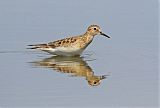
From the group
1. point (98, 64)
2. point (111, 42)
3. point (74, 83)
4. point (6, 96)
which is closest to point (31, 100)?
point (6, 96)

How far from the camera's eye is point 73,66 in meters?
11.1

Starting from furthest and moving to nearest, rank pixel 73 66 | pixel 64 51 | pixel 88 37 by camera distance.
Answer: pixel 88 37
pixel 64 51
pixel 73 66

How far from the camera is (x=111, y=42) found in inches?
512

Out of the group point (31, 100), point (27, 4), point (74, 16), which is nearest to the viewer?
point (31, 100)

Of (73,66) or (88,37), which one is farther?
(88,37)

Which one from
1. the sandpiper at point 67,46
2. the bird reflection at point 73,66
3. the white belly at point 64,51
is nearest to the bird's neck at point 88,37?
the sandpiper at point 67,46

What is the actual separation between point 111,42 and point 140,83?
3.17 meters

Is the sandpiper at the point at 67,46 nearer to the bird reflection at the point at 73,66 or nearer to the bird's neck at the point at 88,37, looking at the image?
the bird's neck at the point at 88,37

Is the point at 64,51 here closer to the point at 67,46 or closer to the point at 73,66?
the point at 67,46

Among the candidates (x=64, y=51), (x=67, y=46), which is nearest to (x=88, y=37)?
(x=67, y=46)

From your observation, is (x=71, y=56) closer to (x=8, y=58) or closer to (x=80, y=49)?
(x=80, y=49)

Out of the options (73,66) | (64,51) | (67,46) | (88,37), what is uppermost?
(88,37)

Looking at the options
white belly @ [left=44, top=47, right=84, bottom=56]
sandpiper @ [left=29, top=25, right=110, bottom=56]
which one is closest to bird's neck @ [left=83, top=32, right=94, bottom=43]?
sandpiper @ [left=29, top=25, right=110, bottom=56]

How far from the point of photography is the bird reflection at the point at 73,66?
402 inches
